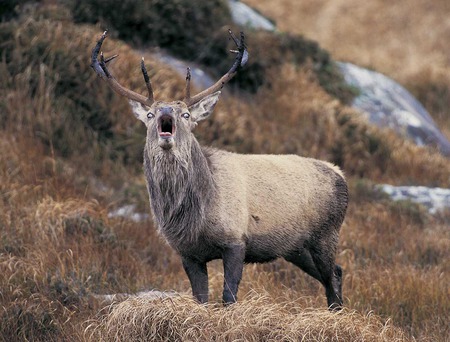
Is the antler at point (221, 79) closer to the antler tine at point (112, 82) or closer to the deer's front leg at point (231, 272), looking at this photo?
the antler tine at point (112, 82)

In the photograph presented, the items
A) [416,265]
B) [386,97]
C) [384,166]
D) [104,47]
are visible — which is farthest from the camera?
[386,97]

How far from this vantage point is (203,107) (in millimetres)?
7938

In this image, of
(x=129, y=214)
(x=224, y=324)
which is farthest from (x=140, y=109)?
(x=129, y=214)

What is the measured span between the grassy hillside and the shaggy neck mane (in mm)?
632

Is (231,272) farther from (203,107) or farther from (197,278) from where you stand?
(203,107)

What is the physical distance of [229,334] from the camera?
6.89 m

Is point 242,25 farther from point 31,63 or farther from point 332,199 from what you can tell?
point 332,199

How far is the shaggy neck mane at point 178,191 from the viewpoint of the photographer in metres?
7.44

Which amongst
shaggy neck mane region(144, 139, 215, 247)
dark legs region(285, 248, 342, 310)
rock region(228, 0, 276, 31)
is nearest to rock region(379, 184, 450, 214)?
dark legs region(285, 248, 342, 310)

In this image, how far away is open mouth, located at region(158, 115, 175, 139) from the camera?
709 cm

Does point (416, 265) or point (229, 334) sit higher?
point (229, 334)

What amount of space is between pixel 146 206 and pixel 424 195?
4191 mm

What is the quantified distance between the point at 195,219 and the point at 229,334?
3.44 ft

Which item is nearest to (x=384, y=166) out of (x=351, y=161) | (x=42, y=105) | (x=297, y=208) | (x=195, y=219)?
(x=351, y=161)
